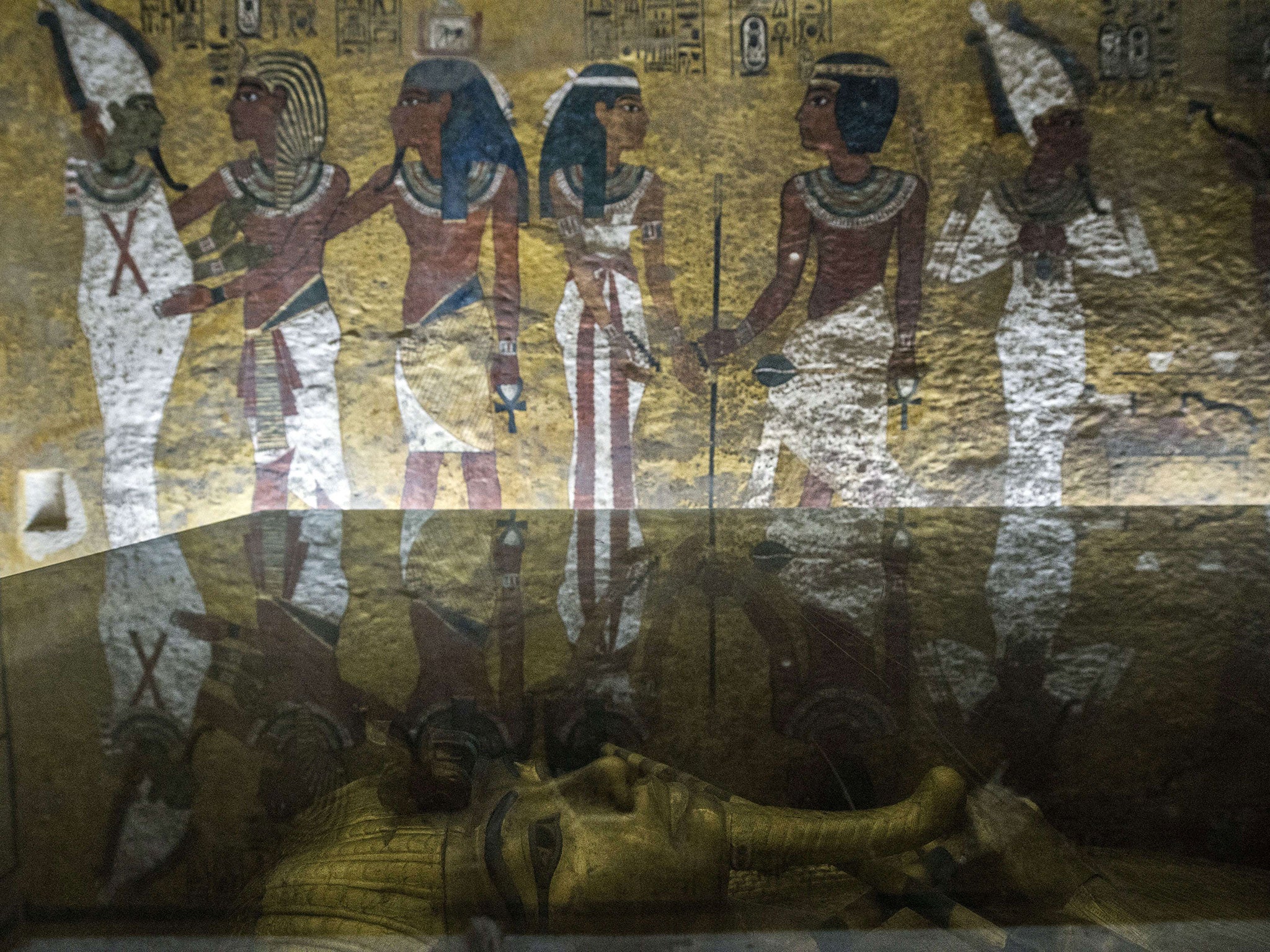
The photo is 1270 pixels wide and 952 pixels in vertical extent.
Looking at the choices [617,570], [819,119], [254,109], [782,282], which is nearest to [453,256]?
[254,109]

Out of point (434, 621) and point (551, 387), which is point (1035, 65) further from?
point (434, 621)

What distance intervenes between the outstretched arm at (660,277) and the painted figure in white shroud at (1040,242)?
1088mm

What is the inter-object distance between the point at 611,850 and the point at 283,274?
356cm

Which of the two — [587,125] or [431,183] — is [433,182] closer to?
A: [431,183]

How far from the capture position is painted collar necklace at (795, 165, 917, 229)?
3605 millimetres

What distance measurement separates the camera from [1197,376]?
3.56m

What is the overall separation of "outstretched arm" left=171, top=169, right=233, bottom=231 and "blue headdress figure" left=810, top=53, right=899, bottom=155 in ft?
8.45

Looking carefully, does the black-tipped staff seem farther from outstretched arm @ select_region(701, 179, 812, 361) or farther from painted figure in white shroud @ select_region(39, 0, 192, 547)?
painted figure in white shroud @ select_region(39, 0, 192, 547)

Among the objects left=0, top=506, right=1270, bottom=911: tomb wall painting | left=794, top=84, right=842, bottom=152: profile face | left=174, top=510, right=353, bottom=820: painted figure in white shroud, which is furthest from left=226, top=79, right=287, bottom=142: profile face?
left=174, top=510, right=353, bottom=820: painted figure in white shroud

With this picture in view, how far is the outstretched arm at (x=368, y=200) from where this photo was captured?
12.0 ft

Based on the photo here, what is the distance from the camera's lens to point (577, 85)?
364cm

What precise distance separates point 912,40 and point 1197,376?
1812 mm

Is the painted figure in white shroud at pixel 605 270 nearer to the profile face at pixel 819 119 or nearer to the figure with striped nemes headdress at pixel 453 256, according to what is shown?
the figure with striped nemes headdress at pixel 453 256

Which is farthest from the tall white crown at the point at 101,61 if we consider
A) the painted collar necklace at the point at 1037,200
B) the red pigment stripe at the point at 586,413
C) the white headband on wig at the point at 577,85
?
the painted collar necklace at the point at 1037,200
